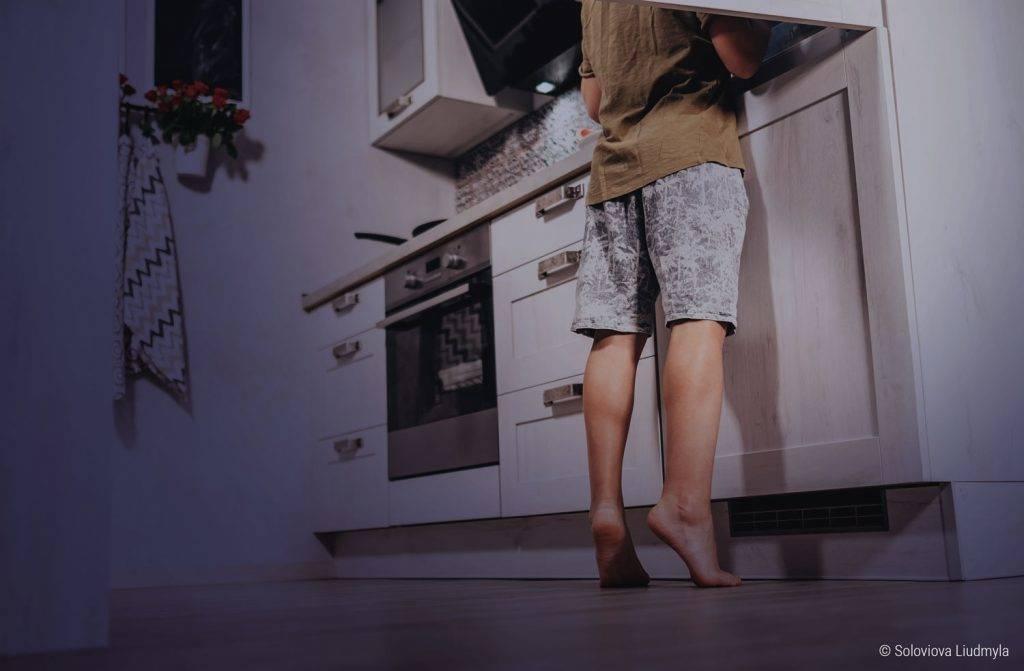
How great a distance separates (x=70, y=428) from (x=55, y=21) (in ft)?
1.32

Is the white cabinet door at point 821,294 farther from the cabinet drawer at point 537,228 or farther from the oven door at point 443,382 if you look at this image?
the oven door at point 443,382

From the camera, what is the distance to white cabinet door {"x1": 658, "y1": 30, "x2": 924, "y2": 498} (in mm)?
1717

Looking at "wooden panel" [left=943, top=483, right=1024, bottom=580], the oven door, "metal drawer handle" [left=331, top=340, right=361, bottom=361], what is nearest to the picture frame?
"metal drawer handle" [left=331, top=340, right=361, bottom=361]

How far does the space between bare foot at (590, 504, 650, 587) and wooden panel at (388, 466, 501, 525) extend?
873 millimetres

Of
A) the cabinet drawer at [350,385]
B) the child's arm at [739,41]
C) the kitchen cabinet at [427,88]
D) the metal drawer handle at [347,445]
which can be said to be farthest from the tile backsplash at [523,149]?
the child's arm at [739,41]

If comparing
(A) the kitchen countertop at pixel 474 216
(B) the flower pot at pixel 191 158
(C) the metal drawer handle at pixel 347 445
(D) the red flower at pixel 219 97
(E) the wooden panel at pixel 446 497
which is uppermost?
(D) the red flower at pixel 219 97

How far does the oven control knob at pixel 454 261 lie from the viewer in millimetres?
2878

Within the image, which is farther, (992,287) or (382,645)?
(992,287)

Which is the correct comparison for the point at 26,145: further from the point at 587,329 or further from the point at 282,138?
the point at 282,138

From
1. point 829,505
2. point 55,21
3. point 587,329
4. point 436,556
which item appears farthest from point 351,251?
point 55,21

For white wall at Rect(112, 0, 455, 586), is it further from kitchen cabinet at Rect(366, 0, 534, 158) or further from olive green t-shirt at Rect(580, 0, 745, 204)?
olive green t-shirt at Rect(580, 0, 745, 204)

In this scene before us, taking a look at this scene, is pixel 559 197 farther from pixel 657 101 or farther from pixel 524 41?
pixel 524 41

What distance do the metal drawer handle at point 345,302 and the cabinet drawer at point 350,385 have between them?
0.34 feet

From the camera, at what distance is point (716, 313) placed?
5.77ft
